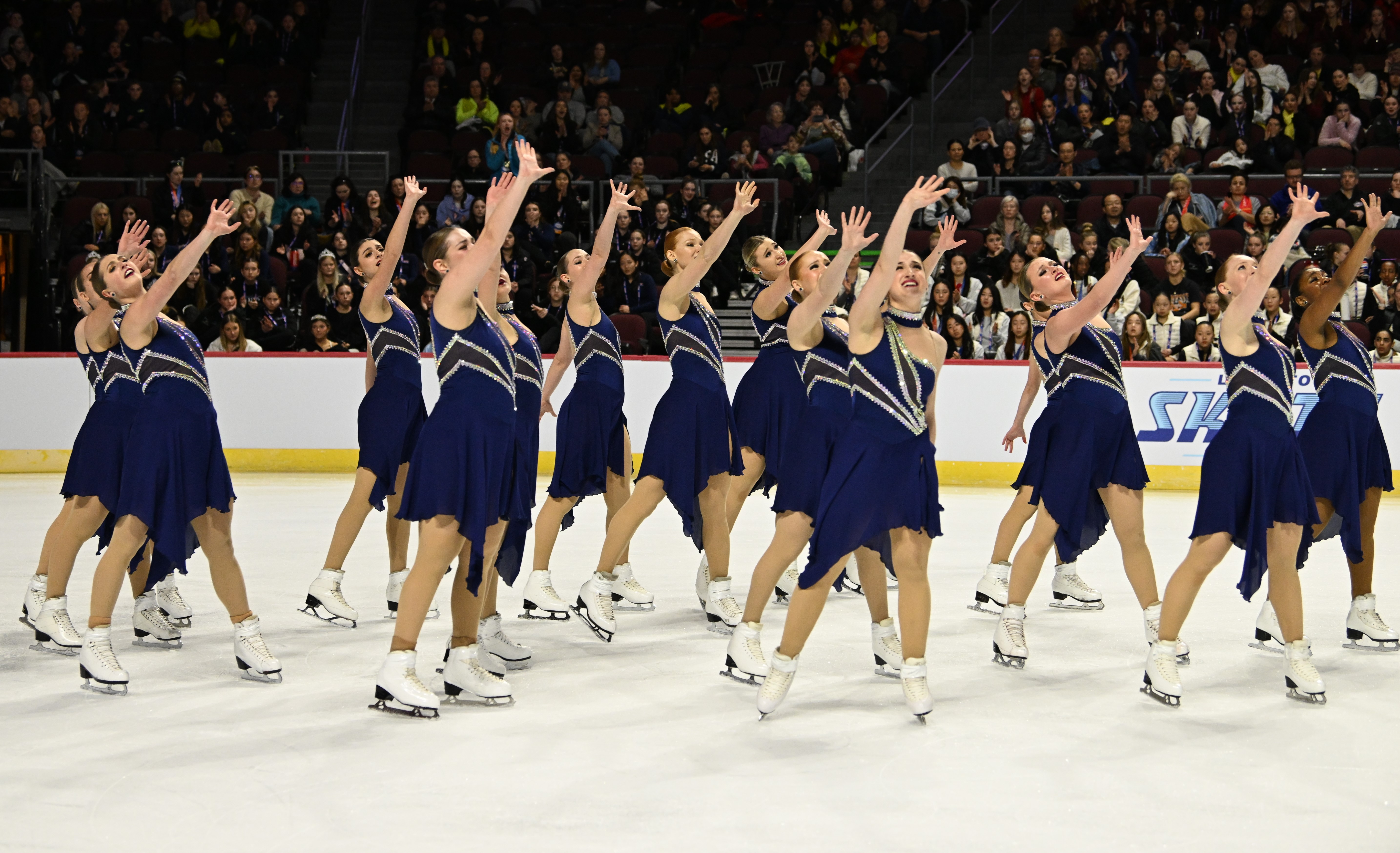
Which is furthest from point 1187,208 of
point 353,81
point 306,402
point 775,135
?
point 353,81

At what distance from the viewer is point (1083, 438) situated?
515cm

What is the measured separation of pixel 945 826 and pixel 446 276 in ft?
7.33

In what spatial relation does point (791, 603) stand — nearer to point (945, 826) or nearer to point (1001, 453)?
point (945, 826)

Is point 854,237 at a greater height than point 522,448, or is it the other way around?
point 854,237

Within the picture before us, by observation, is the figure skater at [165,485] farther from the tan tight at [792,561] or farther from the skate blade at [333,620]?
the tan tight at [792,561]

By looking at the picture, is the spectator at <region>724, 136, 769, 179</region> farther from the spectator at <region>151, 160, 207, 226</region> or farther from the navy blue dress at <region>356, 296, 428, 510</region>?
the navy blue dress at <region>356, 296, 428, 510</region>

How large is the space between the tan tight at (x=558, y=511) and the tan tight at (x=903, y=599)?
5.44 feet

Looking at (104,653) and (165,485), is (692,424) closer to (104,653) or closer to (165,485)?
(165,485)

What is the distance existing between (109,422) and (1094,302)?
3496mm

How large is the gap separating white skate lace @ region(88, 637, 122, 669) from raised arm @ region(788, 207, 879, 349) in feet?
8.23

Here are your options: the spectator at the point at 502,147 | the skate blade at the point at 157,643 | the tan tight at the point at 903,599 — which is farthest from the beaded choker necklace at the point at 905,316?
the spectator at the point at 502,147

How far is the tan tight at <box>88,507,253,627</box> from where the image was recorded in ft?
15.5

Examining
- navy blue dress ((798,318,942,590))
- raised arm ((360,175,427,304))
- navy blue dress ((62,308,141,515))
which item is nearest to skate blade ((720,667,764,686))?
navy blue dress ((798,318,942,590))

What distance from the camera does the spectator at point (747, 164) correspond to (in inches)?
546
